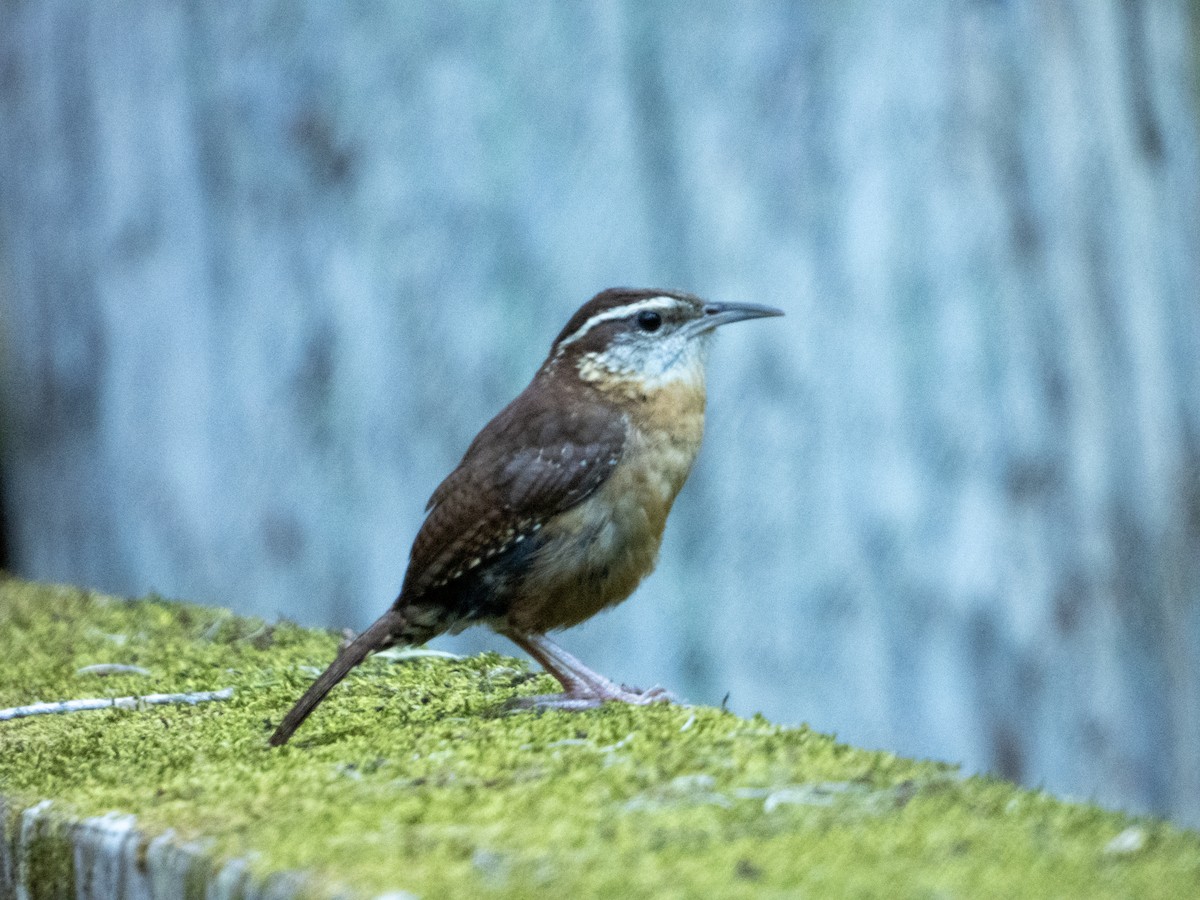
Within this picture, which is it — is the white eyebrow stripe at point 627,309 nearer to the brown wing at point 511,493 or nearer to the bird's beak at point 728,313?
the bird's beak at point 728,313

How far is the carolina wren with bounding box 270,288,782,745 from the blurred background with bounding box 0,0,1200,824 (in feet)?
3.19

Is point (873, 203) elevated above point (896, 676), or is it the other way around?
point (873, 203)

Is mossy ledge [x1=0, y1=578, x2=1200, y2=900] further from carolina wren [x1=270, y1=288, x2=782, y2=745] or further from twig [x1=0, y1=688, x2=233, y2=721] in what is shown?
carolina wren [x1=270, y1=288, x2=782, y2=745]

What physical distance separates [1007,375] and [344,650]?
2236 millimetres

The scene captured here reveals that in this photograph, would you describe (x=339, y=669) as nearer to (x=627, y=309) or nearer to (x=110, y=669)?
(x=110, y=669)

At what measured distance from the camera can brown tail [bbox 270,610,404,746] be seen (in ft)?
9.56

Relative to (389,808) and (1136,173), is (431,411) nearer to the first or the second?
(1136,173)

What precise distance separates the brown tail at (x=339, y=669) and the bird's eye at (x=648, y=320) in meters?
0.97

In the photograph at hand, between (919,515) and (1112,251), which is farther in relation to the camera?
(1112,251)

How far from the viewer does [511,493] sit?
3420 mm

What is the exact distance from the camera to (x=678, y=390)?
3730 millimetres

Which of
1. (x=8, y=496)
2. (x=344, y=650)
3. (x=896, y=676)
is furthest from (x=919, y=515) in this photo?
(x=8, y=496)

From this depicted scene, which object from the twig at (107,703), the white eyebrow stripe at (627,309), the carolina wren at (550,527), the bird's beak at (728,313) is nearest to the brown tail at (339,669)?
the carolina wren at (550,527)

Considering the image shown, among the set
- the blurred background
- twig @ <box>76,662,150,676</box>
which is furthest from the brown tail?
the blurred background
